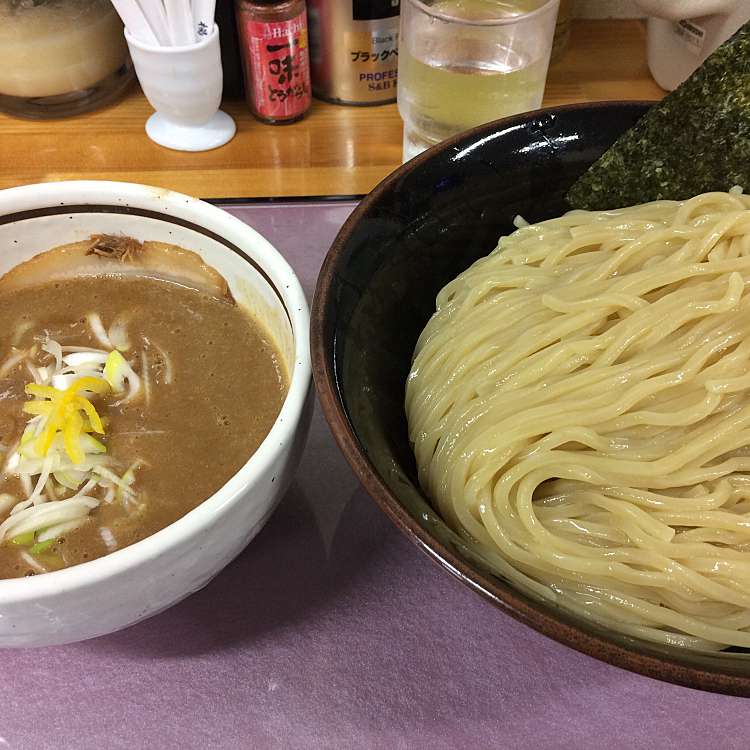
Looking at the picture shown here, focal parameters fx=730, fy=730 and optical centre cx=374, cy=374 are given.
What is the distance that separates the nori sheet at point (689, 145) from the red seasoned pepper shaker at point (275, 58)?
3.10 feet

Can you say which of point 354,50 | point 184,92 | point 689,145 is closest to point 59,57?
point 184,92

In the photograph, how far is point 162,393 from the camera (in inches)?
44.4

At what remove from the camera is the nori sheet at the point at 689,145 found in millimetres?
1128

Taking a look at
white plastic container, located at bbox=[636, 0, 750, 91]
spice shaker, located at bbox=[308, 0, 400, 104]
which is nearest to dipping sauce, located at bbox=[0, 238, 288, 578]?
spice shaker, located at bbox=[308, 0, 400, 104]

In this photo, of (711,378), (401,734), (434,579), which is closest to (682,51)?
(711,378)

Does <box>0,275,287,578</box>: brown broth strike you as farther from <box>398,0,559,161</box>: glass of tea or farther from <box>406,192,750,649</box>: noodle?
<box>398,0,559,161</box>: glass of tea

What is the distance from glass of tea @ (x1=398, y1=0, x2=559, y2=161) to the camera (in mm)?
1642

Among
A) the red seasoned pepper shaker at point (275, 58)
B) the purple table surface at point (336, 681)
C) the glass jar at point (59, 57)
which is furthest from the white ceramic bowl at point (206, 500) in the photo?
the glass jar at point (59, 57)

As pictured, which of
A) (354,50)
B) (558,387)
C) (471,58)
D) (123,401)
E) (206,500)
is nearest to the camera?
(206,500)

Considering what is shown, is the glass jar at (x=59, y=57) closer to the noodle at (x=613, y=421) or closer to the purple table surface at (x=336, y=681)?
the noodle at (x=613, y=421)

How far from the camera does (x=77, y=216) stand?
1.21 meters

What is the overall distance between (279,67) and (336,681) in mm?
1512

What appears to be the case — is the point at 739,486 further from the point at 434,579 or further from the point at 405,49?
the point at 405,49

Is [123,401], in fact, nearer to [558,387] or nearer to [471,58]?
[558,387]
